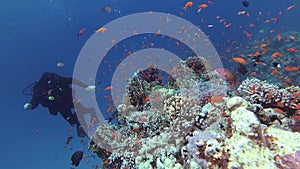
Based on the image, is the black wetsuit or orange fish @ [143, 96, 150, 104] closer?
orange fish @ [143, 96, 150, 104]

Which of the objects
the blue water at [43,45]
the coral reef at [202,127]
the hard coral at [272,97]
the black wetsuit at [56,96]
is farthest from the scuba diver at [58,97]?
the blue water at [43,45]

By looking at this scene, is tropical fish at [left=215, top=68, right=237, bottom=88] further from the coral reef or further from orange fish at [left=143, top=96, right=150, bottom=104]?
orange fish at [left=143, top=96, right=150, bottom=104]

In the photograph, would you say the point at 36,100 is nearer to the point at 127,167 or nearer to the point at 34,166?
the point at 127,167

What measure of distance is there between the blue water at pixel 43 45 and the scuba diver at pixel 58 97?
15.3 m

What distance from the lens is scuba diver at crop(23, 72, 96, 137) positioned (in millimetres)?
8914

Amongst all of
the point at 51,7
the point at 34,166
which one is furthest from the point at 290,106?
the point at 51,7

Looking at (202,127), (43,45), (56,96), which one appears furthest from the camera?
(43,45)

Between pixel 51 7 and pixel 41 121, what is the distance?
32.1 metres

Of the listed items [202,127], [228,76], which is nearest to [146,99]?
[228,76]

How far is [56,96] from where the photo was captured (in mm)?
8906

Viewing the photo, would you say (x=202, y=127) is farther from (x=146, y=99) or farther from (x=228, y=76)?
(x=228, y=76)

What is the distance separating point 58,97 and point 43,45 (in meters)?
43.8

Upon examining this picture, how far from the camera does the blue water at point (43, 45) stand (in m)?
34.6

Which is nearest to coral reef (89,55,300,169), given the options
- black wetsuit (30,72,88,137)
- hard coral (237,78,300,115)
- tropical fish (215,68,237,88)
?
hard coral (237,78,300,115)
